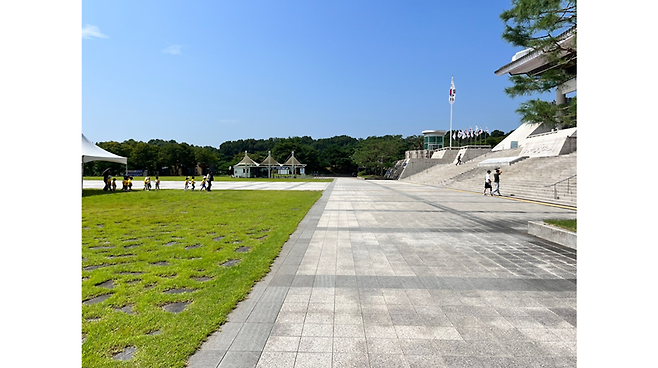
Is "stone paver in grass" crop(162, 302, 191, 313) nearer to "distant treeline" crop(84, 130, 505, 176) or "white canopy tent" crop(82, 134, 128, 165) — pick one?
"white canopy tent" crop(82, 134, 128, 165)

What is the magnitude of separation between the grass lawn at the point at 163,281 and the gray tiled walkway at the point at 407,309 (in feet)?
0.88

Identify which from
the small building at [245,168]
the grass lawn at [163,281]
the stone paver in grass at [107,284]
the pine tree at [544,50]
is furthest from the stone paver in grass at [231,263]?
the small building at [245,168]

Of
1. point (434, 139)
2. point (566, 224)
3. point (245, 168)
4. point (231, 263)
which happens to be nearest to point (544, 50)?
point (566, 224)

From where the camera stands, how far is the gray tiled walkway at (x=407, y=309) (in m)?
2.61

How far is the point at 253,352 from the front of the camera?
8.61 ft

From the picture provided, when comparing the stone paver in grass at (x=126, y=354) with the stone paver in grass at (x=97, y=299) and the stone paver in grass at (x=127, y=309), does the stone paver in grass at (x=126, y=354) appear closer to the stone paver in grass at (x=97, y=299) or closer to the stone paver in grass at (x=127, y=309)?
the stone paver in grass at (x=127, y=309)

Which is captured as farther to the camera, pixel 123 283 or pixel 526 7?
pixel 526 7

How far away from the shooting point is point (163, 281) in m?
4.15

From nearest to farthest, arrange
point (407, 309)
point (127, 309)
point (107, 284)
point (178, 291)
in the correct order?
point (127, 309), point (407, 309), point (178, 291), point (107, 284)

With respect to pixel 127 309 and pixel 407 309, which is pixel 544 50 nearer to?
pixel 407 309

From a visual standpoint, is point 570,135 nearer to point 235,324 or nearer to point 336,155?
point 235,324

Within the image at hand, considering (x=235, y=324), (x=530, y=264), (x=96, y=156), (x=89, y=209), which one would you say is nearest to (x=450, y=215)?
(x=530, y=264)

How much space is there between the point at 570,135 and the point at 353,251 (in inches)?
1195

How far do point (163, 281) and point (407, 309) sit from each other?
10.1ft
